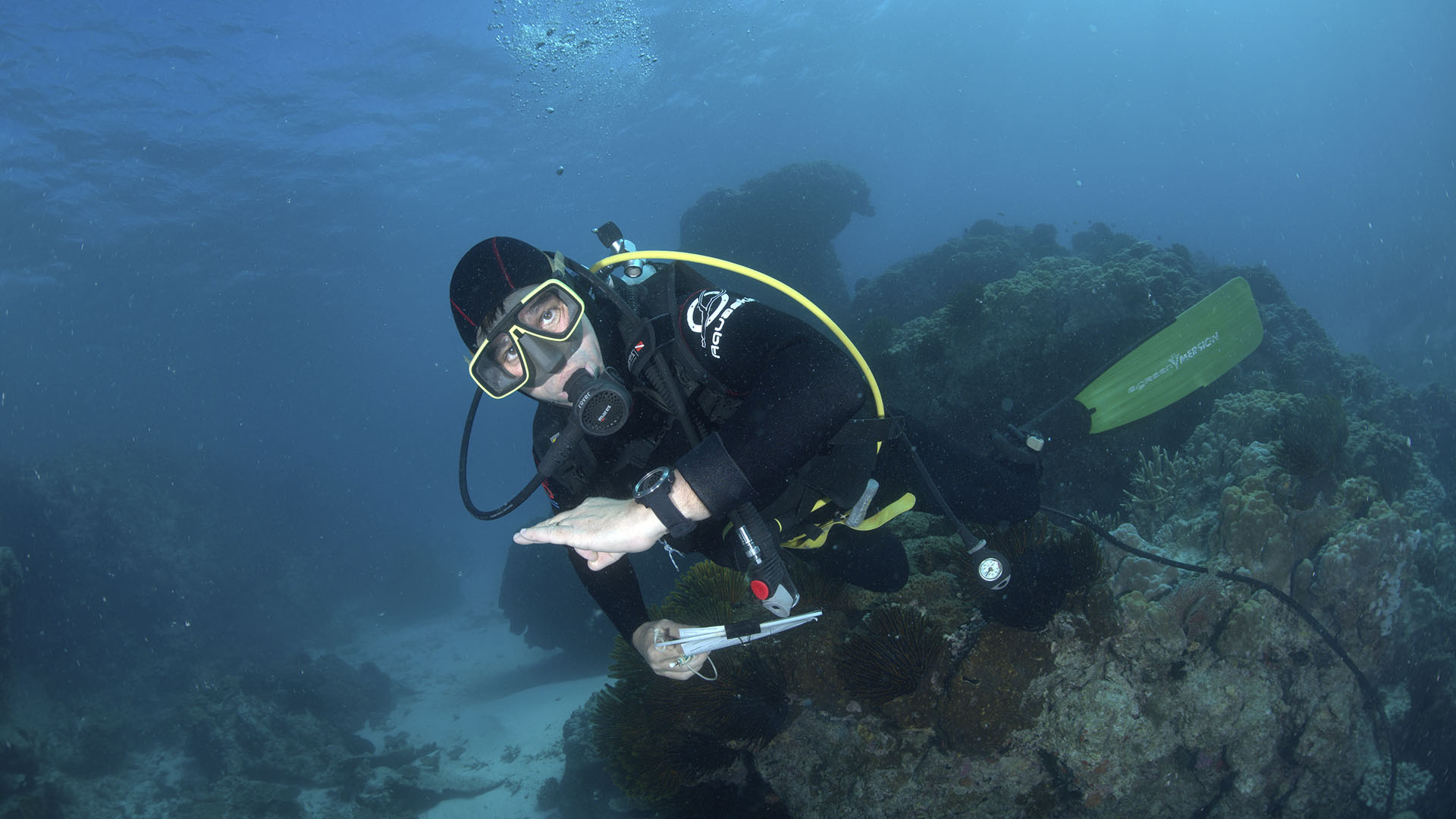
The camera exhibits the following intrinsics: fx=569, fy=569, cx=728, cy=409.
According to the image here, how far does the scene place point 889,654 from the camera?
10.6 ft

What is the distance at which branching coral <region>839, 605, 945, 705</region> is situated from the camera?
10.6 ft

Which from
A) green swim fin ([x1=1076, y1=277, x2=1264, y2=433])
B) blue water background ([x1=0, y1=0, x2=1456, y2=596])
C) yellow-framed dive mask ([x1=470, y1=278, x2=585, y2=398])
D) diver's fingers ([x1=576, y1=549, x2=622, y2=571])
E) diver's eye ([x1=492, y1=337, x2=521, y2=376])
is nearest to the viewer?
diver's fingers ([x1=576, y1=549, x2=622, y2=571])

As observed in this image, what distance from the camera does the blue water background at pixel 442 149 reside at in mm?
21609

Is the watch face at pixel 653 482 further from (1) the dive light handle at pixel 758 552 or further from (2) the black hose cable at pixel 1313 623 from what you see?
(2) the black hose cable at pixel 1313 623

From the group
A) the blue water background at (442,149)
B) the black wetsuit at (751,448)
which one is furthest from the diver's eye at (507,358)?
the blue water background at (442,149)

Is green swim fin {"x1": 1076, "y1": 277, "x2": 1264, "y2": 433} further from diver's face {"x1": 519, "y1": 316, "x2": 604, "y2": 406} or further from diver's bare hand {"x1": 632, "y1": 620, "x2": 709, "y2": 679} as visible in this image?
diver's face {"x1": 519, "y1": 316, "x2": 604, "y2": 406}

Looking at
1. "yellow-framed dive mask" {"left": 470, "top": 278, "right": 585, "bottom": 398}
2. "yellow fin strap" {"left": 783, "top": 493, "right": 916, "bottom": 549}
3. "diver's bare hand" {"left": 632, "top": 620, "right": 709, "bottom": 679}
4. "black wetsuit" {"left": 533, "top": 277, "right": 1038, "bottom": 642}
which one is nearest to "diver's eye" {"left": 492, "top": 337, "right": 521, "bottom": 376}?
"yellow-framed dive mask" {"left": 470, "top": 278, "right": 585, "bottom": 398}

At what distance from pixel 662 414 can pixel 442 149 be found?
114 ft

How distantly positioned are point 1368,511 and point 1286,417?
2136 millimetres

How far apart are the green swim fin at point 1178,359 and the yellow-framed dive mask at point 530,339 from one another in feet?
17.1

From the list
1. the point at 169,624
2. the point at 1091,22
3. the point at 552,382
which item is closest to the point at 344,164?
the point at 169,624

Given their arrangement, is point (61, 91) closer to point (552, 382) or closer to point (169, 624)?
point (169, 624)

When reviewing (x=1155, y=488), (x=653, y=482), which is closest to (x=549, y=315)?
(x=653, y=482)

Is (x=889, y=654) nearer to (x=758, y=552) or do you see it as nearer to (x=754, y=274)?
(x=758, y=552)
